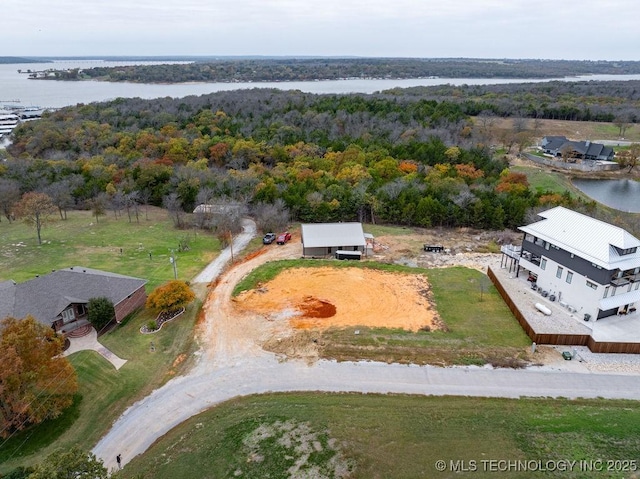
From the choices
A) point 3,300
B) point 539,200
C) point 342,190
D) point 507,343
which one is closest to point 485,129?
point 539,200

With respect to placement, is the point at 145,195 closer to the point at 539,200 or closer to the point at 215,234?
the point at 215,234

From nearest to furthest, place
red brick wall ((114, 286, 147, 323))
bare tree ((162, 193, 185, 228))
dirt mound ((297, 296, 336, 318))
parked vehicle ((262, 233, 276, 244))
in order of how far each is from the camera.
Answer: red brick wall ((114, 286, 147, 323)) < dirt mound ((297, 296, 336, 318)) < parked vehicle ((262, 233, 276, 244)) < bare tree ((162, 193, 185, 228))

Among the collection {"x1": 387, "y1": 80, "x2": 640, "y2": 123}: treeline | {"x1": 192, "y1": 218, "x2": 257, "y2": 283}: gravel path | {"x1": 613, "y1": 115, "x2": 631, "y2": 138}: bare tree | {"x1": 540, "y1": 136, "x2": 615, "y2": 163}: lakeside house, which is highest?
{"x1": 387, "y1": 80, "x2": 640, "y2": 123}: treeline

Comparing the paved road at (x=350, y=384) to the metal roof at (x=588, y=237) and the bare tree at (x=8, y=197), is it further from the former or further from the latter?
the bare tree at (x=8, y=197)

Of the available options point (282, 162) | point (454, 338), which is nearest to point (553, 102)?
point (282, 162)

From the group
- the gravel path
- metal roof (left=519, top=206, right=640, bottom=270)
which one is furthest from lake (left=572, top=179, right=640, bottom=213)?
the gravel path

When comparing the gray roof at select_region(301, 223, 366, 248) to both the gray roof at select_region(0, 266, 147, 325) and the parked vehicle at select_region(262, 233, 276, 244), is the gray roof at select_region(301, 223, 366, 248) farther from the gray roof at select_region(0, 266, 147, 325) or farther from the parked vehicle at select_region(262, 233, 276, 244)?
the gray roof at select_region(0, 266, 147, 325)
